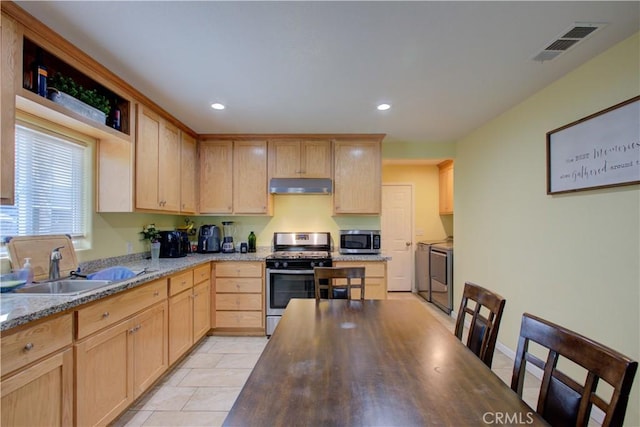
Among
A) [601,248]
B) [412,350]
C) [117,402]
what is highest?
[601,248]

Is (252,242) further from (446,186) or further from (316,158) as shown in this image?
(446,186)

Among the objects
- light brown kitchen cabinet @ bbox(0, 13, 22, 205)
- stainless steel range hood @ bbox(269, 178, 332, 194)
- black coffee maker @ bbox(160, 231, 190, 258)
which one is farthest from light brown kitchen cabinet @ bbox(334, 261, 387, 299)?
light brown kitchen cabinet @ bbox(0, 13, 22, 205)

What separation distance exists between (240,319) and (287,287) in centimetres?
67

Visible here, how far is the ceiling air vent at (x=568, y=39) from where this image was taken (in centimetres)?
163

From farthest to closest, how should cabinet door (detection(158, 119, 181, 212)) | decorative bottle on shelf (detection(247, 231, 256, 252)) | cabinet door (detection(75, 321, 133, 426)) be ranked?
decorative bottle on shelf (detection(247, 231, 256, 252)) → cabinet door (detection(158, 119, 181, 212)) → cabinet door (detection(75, 321, 133, 426))

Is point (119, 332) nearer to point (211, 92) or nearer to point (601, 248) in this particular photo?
point (211, 92)

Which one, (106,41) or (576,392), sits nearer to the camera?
(576,392)

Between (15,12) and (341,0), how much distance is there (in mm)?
1671

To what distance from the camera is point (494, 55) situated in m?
1.90

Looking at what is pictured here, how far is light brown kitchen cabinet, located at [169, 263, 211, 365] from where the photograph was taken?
2.57m

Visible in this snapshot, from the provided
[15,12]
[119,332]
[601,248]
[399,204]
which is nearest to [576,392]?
[601,248]

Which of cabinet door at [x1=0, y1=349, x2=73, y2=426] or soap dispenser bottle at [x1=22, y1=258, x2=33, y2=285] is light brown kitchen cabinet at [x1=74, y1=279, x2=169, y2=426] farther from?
soap dispenser bottle at [x1=22, y1=258, x2=33, y2=285]

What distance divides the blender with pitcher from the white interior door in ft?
9.13

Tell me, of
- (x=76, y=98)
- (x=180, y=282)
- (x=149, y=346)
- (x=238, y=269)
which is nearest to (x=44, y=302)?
(x=149, y=346)
